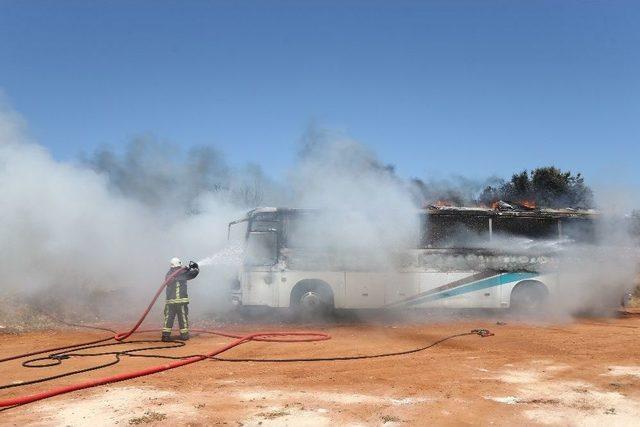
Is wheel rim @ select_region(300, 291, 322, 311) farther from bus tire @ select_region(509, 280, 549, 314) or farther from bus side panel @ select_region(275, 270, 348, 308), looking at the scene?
bus tire @ select_region(509, 280, 549, 314)

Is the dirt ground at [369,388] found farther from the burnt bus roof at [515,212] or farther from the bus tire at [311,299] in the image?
the burnt bus roof at [515,212]

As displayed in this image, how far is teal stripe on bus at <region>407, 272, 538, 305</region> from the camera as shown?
13.1 metres

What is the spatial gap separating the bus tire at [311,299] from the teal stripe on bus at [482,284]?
2064 millimetres

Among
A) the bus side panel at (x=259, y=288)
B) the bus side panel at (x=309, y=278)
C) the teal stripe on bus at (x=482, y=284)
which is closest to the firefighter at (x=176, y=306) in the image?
the bus side panel at (x=259, y=288)

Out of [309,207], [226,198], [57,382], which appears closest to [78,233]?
[226,198]

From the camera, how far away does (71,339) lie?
10.4 metres

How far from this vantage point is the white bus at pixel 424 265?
1257 cm

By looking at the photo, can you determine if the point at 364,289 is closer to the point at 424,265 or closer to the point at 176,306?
the point at 424,265

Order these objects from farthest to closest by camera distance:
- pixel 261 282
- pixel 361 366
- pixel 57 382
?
pixel 261 282 → pixel 361 366 → pixel 57 382

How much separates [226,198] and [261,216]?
2.93 metres

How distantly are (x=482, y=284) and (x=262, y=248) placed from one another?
18.4 feet

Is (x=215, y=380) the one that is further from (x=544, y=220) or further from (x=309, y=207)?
(x=544, y=220)

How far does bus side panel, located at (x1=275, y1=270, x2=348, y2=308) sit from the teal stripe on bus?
176cm

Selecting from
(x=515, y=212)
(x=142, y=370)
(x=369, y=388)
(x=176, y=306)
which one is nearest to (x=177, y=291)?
(x=176, y=306)
